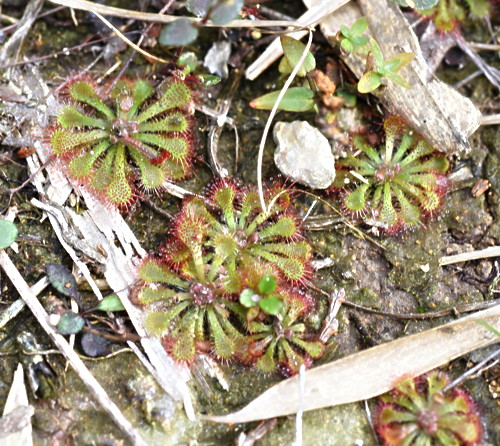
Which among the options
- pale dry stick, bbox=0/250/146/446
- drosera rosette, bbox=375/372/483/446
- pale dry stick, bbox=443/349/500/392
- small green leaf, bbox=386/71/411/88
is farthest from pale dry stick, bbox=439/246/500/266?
pale dry stick, bbox=0/250/146/446

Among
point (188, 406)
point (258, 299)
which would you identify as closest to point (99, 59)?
point (258, 299)

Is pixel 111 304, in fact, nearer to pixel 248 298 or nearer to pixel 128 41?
pixel 248 298

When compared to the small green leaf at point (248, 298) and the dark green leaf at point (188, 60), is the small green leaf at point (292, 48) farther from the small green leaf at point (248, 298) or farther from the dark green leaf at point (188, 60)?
the small green leaf at point (248, 298)

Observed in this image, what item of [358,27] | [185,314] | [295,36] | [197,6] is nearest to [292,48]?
[295,36]

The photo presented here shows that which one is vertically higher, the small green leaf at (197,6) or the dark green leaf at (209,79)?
the small green leaf at (197,6)

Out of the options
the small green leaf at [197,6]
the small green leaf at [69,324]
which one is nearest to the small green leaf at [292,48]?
the small green leaf at [197,6]

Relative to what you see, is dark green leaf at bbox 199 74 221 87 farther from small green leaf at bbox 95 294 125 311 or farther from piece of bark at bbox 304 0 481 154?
small green leaf at bbox 95 294 125 311
